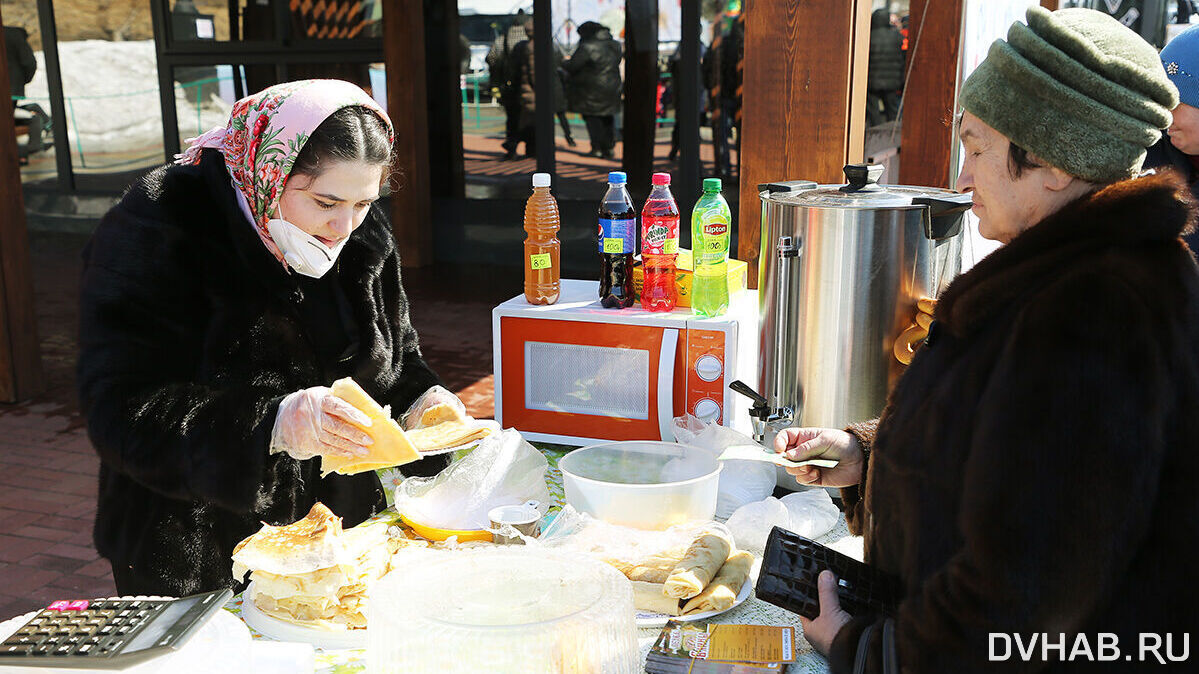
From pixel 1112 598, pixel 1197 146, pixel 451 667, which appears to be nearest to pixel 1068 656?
pixel 1112 598

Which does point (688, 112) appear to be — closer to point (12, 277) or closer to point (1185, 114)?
point (12, 277)

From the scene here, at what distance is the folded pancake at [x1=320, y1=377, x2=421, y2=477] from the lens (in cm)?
203

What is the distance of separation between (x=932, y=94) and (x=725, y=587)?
3.80 metres

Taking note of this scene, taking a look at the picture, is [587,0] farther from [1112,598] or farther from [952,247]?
[1112,598]

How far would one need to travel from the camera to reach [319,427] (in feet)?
6.63

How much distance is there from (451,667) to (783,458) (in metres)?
0.90

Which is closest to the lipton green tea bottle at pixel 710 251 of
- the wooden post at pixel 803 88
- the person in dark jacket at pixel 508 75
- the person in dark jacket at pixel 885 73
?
the wooden post at pixel 803 88

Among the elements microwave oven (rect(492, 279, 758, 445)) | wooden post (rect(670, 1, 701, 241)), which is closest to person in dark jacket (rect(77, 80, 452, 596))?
microwave oven (rect(492, 279, 758, 445))

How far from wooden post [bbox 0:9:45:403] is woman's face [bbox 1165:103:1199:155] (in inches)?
259

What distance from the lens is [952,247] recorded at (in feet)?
9.23

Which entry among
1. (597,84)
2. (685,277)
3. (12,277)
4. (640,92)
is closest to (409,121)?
(597,84)

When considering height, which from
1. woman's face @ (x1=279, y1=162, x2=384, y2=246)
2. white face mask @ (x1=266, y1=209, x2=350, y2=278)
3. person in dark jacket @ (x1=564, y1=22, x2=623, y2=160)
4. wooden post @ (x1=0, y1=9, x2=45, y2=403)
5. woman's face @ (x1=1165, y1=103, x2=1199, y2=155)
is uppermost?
person in dark jacket @ (x1=564, y1=22, x2=623, y2=160)

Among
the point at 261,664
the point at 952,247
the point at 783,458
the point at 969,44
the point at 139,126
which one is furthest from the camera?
the point at 139,126

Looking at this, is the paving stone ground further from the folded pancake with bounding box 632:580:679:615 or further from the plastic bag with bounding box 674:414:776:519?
the folded pancake with bounding box 632:580:679:615
